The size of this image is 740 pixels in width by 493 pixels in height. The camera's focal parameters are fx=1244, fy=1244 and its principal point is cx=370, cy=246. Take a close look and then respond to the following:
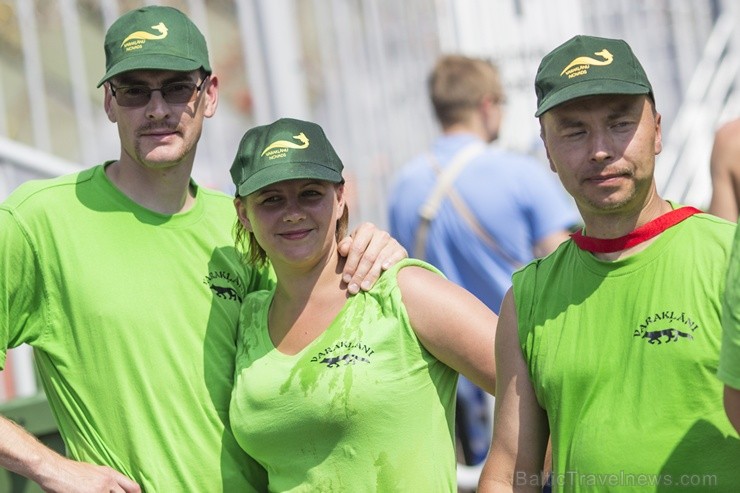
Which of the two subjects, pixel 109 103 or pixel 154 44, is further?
pixel 109 103

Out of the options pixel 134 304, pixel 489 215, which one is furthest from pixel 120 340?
pixel 489 215

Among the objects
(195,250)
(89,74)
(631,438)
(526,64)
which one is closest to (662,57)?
(526,64)

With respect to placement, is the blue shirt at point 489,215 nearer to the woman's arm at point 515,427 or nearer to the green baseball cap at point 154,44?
the green baseball cap at point 154,44

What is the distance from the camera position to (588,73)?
272 centimetres

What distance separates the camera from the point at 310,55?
7098mm

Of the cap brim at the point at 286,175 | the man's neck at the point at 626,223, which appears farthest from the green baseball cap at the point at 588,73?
the cap brim at the point at 286,175

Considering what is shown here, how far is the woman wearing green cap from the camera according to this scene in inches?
120

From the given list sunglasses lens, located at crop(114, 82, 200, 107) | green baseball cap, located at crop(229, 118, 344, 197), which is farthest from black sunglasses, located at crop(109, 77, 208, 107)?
green baseball cap, located at crop(229, 118, 344, 197)

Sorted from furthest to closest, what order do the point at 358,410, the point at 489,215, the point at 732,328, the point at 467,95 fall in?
the point at 467,95 < the point at 489,215 < the point at 358,410 < the point at 732,328

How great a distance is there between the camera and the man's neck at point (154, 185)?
347 centimetres

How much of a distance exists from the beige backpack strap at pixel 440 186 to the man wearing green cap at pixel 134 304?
7.21ft

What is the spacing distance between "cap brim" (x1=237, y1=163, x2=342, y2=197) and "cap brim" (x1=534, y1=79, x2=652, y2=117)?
0.67 m

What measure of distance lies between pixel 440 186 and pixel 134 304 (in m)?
2.50

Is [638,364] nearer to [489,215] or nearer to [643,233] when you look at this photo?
[643,233]
